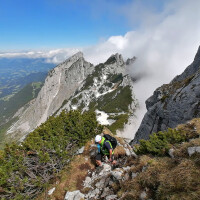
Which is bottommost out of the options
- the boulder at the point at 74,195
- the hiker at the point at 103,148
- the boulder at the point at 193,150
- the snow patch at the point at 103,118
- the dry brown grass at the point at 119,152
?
the boulder at the point at 74,195

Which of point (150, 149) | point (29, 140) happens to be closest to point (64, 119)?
point (29, 140)

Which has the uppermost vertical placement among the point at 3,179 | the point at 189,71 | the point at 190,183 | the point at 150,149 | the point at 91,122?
the point at 189,71

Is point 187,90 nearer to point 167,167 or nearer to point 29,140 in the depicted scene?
point 167,167

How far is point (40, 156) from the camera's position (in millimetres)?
12578

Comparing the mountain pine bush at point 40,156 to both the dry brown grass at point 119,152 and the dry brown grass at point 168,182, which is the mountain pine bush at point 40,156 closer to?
the dry brown grass at point 119,152

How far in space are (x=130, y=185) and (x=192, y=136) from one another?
667 cm

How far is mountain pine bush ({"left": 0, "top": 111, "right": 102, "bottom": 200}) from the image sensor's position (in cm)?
1074

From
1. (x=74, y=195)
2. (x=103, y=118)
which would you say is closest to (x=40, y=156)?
(x=74, y=195)

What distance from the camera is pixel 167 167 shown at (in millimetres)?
7867

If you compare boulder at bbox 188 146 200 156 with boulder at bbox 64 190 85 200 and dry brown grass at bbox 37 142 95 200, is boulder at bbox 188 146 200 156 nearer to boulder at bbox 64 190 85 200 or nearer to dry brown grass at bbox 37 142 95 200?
boulder at bbox 64 190 85 200

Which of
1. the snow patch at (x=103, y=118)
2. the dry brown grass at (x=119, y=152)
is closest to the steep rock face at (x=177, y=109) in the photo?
the dry brown grass at (x=119, y=152)

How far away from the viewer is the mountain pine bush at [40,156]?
35.2 feet

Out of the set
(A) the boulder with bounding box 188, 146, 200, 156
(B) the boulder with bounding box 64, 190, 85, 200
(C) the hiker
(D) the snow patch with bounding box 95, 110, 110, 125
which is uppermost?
(D) the snow patch with bounding box 95, 110, 110, 125

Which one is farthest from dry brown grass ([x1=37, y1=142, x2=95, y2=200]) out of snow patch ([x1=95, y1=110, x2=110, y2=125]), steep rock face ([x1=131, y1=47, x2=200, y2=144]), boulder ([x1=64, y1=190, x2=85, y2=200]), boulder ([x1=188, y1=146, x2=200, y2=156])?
snow patch ([x1=95, y1=110, x2=110, y2=125])
